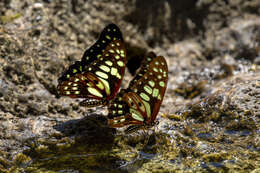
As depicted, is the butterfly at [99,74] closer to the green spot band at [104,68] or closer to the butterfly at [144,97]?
the green spot band at [104,68]

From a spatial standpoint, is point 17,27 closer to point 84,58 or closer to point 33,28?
point 33,28

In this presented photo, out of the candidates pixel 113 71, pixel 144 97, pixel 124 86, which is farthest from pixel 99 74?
pixel 124 86

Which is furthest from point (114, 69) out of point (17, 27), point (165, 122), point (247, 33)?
point (247, 33)

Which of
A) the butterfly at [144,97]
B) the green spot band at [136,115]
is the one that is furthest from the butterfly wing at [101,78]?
the green spot band at [136,115]

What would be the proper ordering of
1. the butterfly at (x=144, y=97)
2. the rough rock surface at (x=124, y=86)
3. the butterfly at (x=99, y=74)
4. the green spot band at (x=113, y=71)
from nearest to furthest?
the rough rock surface at (x=124, y=86)
the butterfly at (x=144, y=97)
the butterfly at (x=99, y=74)
the green spot band at (x=113, y=71)

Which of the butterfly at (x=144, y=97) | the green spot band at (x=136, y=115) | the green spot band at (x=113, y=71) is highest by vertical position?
the green spot band at (x=113, y=71)

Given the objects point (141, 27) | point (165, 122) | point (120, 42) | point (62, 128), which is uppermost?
point (141, 27)

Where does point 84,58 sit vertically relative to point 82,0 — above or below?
below

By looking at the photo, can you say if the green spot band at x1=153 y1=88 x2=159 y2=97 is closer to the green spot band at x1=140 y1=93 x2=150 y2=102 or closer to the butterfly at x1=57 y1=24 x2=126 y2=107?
the green spot band at x1=140 y1=93 x2=150 y2=102
